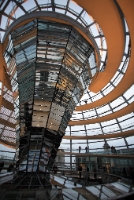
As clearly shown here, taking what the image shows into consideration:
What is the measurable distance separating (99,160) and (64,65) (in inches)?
686

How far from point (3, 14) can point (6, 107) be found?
13.9m

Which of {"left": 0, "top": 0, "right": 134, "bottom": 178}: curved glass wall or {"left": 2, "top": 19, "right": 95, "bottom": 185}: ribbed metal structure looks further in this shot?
{"left": 0, "top": 0, "right": 134, "bottom": 178}: curved glass wall

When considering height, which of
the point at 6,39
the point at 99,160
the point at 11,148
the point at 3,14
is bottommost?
the point at 99,160

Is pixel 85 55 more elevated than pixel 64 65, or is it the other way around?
pixel 85 55

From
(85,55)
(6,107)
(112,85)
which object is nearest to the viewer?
(85,55)

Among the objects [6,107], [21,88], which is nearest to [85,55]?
[21,88]

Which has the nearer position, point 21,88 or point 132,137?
point 21,88

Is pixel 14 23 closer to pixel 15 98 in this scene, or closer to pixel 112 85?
pixel 15 98

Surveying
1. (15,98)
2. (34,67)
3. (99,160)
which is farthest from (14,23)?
(99,160)

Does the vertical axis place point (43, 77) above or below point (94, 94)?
below

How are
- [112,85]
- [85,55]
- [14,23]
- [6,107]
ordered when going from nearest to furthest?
[14,23], [85,55], [112,85], [6,107]

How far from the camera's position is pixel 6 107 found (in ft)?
72.0

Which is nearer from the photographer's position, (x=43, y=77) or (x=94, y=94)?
(x=43, y=77)

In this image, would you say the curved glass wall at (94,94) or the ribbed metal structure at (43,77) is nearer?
the ribbed metal structure at (43,77)
